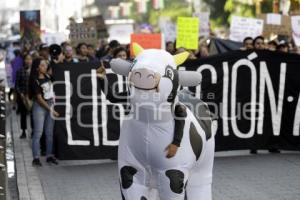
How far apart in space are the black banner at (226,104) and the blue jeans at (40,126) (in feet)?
0.76

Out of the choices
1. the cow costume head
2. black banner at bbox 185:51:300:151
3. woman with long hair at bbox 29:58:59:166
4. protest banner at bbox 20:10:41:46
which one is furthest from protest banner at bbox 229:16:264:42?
the cow costume head

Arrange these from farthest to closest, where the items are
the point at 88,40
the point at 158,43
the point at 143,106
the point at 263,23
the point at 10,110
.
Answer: the point at 10,110
the point at 263,23
the point at 88,40
the point at 158,43
the point at 143,106

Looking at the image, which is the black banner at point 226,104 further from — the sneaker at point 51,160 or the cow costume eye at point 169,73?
the cow costume eye at point 169,73

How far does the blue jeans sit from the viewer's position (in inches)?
392

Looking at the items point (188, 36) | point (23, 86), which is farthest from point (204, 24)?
point (23, 86)

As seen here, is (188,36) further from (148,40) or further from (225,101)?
(225,101)

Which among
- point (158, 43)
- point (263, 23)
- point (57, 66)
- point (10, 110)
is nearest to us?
point (57, 66)

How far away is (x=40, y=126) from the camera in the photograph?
9.99 m

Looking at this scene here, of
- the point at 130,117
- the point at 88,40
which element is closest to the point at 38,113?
the point at 130,117

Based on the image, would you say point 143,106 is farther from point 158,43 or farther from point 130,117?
point 158,43

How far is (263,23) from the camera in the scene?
16.3m

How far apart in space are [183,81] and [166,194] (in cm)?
96

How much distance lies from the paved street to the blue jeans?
28 centimetres

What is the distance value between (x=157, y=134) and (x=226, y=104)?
189 inches
